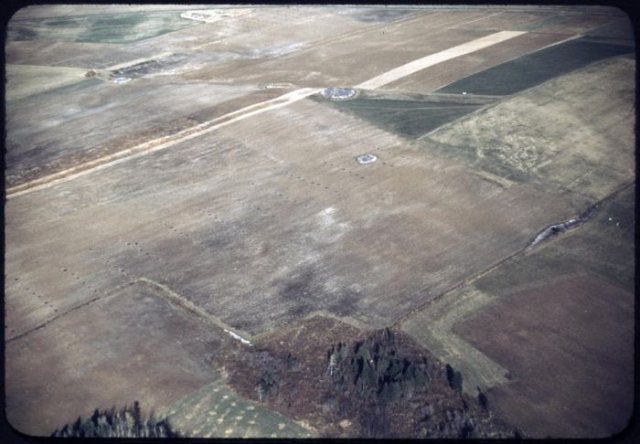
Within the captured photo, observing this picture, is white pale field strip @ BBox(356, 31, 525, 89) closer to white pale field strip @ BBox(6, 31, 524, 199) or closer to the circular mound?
white pale field strip @ BBox(6, 31, 524, 199)

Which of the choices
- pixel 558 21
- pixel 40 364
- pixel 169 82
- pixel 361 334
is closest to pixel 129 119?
pixel 169 82

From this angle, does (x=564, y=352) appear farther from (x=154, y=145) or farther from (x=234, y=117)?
(x=234, y=117)

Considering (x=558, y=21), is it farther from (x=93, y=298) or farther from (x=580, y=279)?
(x=93, y=298)

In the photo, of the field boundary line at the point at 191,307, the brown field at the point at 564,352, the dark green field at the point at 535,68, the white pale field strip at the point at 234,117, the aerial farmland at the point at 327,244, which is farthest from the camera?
the dark green field at the point at 535,68

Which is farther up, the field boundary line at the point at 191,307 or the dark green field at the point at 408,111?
the dark green field at the point at 408,111

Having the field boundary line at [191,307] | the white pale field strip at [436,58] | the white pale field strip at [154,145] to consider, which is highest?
Result: the white pale field strip at [436,58]

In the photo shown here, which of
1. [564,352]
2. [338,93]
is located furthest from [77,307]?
[338,93]

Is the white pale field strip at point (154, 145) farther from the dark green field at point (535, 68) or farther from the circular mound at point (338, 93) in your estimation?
the dark green field at point (535, 68)

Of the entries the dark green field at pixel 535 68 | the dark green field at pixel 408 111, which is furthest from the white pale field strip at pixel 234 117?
the dark green field at pixel 535 68
